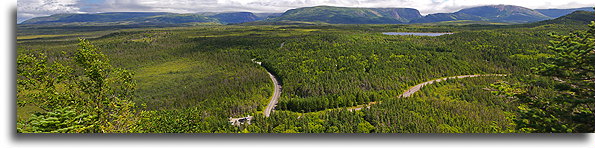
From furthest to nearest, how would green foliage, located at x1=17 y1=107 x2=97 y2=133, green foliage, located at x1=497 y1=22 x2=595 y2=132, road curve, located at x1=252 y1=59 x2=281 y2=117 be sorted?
road curve, located at x1=252 y1=59 x2=281 y2=117
green foliage, located at x1=17 y1=107 x2=97 y2=133
green foliage, located at x1=497 y1=22 x2=595 y2=132

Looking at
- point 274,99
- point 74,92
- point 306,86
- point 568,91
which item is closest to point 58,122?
point 74,92

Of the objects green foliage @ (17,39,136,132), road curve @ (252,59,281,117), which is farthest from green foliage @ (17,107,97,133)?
road curve @ (252,59,281,117)

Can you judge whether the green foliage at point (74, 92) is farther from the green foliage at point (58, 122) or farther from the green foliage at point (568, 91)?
the green foliage at point (568, 91)

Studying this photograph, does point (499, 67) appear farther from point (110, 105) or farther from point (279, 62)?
point (110, 105)

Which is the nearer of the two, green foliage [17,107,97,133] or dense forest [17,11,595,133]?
green foliage [17,107,97,133]

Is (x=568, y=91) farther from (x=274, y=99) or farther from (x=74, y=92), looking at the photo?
(x=274, y=99)

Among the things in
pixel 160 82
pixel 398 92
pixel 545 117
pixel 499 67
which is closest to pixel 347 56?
pixel 398 92

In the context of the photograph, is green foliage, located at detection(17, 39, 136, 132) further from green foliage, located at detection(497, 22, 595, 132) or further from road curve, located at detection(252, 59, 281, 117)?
road curve, located at detection(252, 59, 281, 117)

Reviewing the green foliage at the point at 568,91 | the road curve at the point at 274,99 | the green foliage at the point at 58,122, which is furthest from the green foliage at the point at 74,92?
the road curve at the point at 274,99
